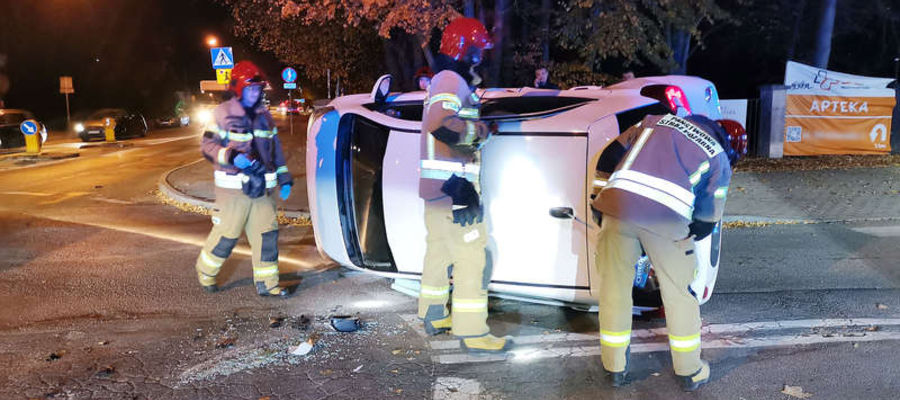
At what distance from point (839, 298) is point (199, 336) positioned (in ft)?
14.9

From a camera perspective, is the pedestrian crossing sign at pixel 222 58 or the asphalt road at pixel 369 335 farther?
the pedestrian crossing sign at pixel 222 58

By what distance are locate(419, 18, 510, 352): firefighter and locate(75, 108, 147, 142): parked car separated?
904 inches

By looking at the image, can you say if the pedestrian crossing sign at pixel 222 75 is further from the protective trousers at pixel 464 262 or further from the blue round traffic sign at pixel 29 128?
the protective trousers at pixel 464 262

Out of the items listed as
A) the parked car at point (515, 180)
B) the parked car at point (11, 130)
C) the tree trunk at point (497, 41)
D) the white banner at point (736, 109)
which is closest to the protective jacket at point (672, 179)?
the parked car at point (515, 180)

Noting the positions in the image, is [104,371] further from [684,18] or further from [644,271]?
[684,18]

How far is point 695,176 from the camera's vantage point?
11.3 feet

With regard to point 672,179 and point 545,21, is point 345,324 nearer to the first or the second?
point 672,179

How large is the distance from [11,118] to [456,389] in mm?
21986

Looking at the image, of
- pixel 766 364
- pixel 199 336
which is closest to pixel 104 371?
pixel 199 336

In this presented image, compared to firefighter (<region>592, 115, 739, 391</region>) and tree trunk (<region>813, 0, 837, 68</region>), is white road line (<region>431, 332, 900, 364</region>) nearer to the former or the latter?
firefighter (<region>592, 115, 739, 391</region>)

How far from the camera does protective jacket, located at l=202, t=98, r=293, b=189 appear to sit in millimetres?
5137

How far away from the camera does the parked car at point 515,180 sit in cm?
414

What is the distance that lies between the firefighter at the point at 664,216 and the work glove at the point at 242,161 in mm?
2652

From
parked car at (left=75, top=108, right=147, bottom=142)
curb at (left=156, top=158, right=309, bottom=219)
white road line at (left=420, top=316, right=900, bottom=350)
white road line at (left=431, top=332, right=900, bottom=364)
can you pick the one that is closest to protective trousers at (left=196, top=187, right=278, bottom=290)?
white road line at (left=420, top=316, right=900, bottom=350)
